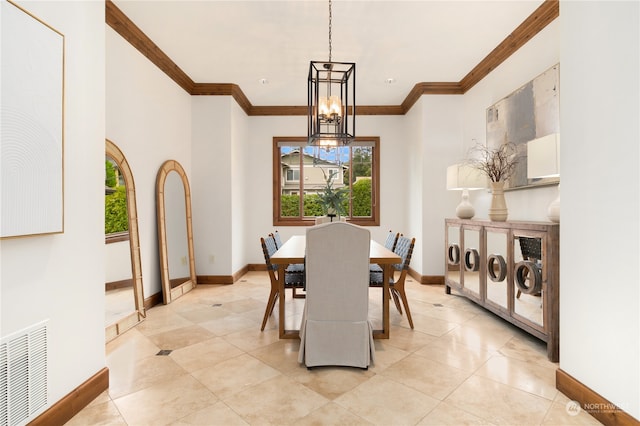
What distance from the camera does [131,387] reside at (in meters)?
1.92

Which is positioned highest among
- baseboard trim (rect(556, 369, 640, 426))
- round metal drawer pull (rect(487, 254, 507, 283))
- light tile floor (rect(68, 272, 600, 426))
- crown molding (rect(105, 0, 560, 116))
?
crown molding (rect(105, 0, 560, 116))

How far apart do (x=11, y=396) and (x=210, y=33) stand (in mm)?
3215

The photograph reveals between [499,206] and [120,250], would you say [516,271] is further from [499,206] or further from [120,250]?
[120,250]

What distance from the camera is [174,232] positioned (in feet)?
13.2

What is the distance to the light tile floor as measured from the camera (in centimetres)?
164

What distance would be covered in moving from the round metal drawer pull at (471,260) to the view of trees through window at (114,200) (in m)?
3.63

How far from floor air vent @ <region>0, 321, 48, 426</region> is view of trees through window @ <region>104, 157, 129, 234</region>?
1.51 meters

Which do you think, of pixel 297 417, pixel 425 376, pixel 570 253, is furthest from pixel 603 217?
pixel 297 417

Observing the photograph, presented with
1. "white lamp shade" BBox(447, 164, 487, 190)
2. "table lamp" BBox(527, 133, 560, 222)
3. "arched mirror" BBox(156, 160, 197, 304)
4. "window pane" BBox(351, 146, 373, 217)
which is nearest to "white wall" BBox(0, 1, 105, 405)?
"arched mirror" BBox(156, 160, 197, 304)

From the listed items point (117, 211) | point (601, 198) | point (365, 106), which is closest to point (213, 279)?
point (117, 211)

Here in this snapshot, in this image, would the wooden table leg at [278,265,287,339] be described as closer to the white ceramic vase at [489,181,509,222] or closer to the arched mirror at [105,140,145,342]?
the arched mirror at [105,140,145,342]

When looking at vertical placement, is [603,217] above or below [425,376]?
above

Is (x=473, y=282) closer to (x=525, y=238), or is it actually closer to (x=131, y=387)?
(x=525, y=238)

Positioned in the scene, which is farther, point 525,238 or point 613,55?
point 525,238
